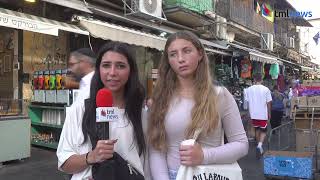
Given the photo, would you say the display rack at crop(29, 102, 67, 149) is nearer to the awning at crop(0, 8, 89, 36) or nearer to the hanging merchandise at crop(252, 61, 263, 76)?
the awning at crop(0, 8, 89, 36)

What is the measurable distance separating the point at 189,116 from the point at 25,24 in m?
5.98

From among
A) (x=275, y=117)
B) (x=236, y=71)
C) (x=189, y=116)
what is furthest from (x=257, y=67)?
(x=189, y=116)

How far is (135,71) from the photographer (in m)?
2.44

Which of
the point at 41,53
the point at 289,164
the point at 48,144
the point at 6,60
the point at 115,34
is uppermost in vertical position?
the point at 115,34

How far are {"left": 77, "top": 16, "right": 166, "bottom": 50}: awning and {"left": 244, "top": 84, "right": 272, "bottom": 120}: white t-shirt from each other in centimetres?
294

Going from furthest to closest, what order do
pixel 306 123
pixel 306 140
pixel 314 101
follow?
1. pixel 314 101
2. pixel 306 123
3. pixel 306 140

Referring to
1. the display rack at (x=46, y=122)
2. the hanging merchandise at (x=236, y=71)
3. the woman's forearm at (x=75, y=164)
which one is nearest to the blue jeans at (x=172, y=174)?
the woman's forearm at (x=75, y=164)

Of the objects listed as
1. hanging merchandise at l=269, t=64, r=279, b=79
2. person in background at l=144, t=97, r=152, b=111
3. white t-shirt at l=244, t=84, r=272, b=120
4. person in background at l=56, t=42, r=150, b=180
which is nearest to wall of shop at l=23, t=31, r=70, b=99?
white t-shirt at l=244, t=84, r=272, b=120

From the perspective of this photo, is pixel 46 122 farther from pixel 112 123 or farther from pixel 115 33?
pixel 112 123

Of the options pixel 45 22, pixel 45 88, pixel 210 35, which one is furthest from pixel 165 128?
pixel 210 35

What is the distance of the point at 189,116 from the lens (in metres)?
2.37

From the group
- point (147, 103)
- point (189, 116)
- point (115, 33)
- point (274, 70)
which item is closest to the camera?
point (189, 116)

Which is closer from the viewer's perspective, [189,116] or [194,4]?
[189,116]

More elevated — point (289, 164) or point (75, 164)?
point (75, 164)
